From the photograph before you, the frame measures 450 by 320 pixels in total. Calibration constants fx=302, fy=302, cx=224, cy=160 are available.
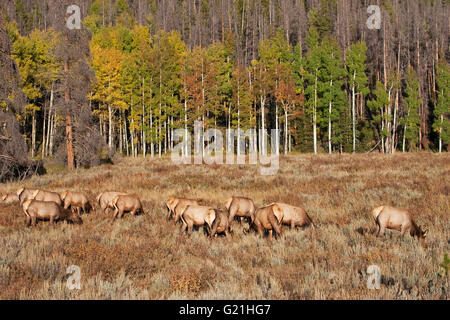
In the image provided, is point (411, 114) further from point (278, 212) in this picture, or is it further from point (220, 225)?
point (220, 225)

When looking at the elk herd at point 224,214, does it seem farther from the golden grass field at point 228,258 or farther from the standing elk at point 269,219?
the golden grass field at point 228,258

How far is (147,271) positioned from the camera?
17.4ft

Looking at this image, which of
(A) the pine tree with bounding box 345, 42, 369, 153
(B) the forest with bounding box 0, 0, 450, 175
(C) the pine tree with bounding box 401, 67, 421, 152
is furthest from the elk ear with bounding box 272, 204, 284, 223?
(C) the pine tree with bounding box 401, 67, 421, 152

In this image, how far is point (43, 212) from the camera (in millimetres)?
8055

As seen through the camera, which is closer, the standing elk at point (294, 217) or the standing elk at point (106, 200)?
the standing elk at point (294, 217)

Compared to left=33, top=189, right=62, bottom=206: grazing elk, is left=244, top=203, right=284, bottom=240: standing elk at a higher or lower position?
lower

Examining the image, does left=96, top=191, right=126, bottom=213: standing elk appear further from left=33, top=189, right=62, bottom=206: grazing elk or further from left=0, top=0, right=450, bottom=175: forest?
left=0, top=0, right=450, bottom=175: forest

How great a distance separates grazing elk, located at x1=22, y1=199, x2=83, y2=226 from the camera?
7930 mm

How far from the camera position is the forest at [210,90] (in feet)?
64.7

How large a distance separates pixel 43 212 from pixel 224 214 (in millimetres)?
4864

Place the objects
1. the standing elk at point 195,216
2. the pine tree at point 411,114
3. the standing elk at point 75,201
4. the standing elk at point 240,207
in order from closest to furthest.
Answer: the standing elk at point 195,216, the standing elk at point 240,207, the standing elk at point 75,201, the pine tree at point 411,114

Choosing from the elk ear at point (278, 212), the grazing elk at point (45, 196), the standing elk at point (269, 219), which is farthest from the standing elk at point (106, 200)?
the elk ear at point (278, 212)

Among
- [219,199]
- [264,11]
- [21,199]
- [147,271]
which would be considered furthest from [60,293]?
[264,11]

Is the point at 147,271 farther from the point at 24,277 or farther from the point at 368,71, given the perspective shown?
the point at 368,71
